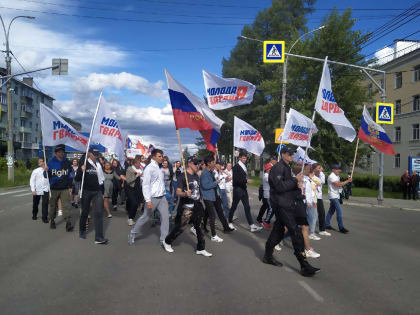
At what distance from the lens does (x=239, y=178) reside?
904 cm

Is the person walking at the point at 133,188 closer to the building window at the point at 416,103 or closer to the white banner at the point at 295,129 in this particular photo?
the white banner at the point at 295,129

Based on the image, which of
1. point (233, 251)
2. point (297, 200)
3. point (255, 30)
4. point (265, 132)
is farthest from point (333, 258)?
point (255, 30)

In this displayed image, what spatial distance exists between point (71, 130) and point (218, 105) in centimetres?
406

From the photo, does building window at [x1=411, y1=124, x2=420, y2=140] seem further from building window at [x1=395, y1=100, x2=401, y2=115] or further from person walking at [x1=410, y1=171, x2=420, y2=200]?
person walking at [x1=410, y1=171, x2=420, y2=200]

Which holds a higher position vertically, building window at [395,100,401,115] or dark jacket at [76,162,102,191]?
building window at [395,100,401,115]

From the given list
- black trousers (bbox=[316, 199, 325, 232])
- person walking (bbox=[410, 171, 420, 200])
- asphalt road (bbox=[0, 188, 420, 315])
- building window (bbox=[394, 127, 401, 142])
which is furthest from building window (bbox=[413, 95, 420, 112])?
black trousers (bbox=[316, 199, 325, 232])

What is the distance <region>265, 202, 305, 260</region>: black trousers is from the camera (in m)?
5.28

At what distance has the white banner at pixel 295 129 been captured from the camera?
9.11 m

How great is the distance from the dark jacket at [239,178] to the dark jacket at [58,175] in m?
3.98

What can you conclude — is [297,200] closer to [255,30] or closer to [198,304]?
[198,304]

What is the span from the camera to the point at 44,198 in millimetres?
9734

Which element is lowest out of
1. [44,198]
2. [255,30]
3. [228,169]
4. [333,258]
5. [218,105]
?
[333,258]

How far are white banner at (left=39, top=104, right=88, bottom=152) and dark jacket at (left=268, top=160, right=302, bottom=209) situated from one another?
5.54 metres

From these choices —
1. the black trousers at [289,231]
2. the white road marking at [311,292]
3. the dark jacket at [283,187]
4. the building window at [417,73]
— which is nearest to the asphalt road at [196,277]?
the white road marking at [311,292]
